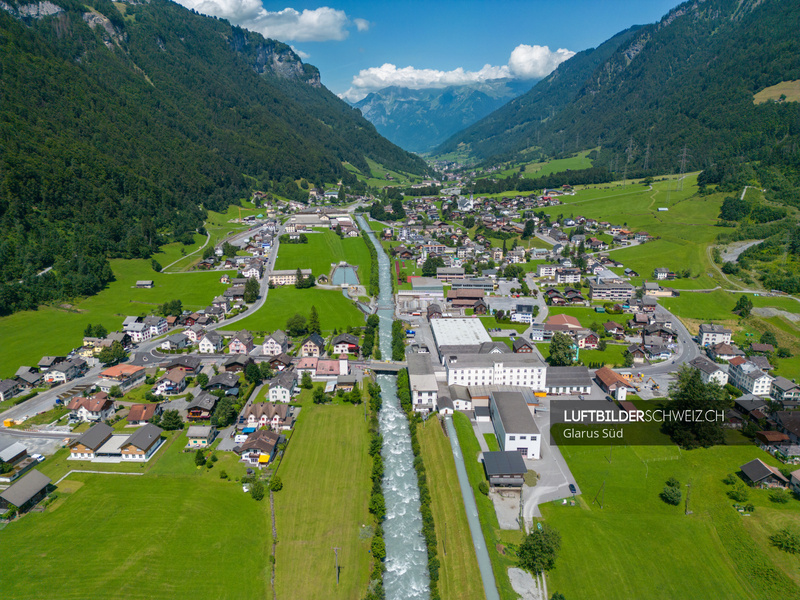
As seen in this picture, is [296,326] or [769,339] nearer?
[769,339]

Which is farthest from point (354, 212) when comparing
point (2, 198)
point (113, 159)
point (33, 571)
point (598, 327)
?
point (33, 571)

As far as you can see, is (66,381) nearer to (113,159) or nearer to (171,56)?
(113,159)

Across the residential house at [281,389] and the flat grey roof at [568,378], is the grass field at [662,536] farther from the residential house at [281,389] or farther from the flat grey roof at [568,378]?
the residential house at [281,389]

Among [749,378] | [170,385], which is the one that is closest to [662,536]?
[749,378]

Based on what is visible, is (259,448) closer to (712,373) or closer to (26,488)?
(26,488)

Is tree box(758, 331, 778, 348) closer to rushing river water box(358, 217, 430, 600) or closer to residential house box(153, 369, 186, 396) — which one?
rushing river water box(358, 217, 430, 600)

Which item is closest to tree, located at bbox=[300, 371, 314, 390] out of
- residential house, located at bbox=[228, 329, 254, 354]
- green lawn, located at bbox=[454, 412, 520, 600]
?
residential house, located at bbox=[228, 329, 254, 354]

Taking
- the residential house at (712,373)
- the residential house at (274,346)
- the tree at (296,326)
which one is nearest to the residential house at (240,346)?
the residential house at (274,346)

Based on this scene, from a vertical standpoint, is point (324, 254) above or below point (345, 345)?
above

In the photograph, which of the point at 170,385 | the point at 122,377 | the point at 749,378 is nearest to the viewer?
the point at 749,378
